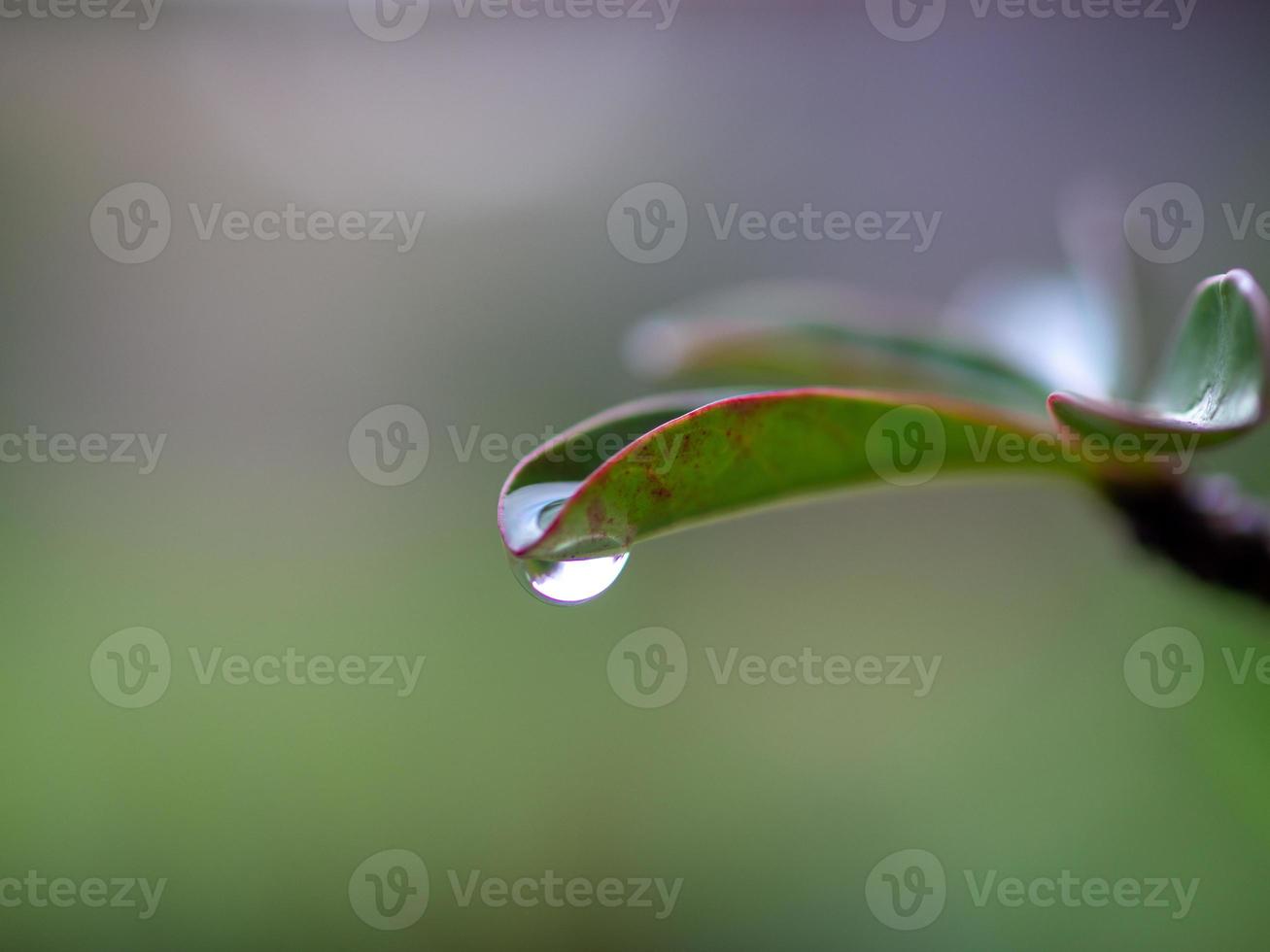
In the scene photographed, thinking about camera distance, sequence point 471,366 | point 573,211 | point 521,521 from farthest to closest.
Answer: point 573,211 → point 471,366 → point 521,521

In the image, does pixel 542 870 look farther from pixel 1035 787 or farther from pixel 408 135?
pixel 408 135

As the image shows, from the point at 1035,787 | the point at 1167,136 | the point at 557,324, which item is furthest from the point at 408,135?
the point at 1035,787

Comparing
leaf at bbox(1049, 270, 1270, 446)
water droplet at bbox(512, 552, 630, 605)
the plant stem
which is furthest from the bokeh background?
water droplet at bbox(512, 552, 630, 605)

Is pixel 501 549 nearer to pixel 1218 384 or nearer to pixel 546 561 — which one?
pixel 546 561

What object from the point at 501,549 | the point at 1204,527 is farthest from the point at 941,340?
the point at 501,549

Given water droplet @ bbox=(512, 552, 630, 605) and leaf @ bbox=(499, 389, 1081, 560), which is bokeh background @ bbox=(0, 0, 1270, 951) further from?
water droplet @ bbox=(512, 552, 630, 605)

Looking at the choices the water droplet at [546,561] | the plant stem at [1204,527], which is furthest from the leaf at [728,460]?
the plant stem at [1204,527]
